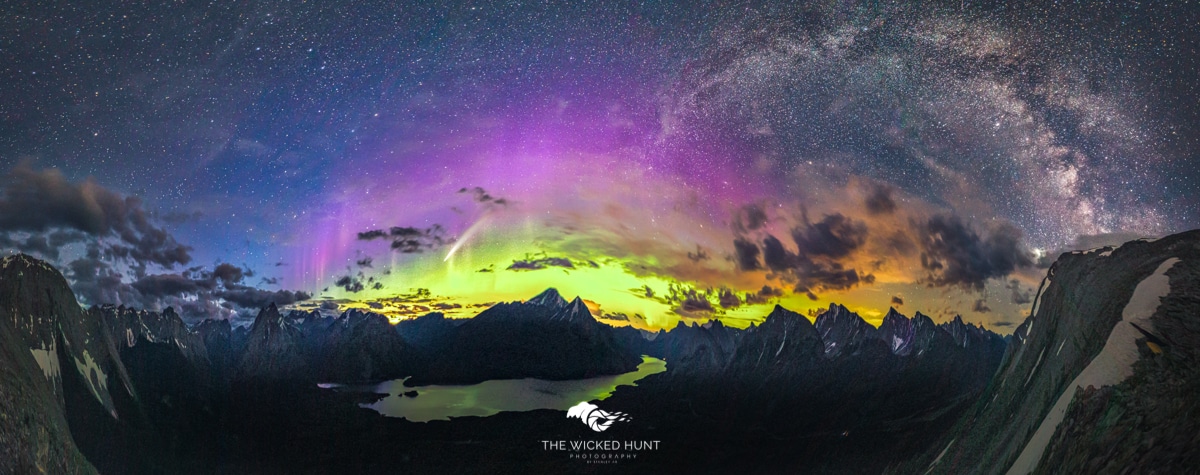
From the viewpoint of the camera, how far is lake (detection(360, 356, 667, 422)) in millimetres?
81875

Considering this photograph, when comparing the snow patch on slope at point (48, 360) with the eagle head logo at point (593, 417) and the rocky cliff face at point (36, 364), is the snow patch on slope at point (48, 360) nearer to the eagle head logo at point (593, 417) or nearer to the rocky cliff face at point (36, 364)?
the rocky cliff face at point (36, 364)

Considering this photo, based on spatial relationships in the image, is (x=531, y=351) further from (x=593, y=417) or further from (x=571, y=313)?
(x=593, y=417)

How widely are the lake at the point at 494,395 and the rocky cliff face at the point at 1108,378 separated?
4410 cm

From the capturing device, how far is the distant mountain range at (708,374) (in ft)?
84.4

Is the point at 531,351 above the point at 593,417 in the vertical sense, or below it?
above

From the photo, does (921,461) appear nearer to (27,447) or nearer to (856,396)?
(27,447)

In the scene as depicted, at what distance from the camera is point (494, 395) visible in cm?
9575

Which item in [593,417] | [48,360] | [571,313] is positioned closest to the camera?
[593,417]

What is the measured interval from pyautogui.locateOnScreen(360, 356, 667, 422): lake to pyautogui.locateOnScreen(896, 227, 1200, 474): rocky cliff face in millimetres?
44103

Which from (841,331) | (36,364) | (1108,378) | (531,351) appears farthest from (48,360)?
(841,331)

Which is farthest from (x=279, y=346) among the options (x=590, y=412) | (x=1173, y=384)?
(x=1173, y=384)

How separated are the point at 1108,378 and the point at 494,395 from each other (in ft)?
281

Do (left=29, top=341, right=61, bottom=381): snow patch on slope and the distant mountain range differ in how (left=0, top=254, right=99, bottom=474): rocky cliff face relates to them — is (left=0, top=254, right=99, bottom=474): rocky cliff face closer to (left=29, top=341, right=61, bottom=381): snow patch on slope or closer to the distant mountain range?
(left=29, top=341, right=61, bottom=381): snow patch on slope

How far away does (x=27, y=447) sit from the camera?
34094mm
